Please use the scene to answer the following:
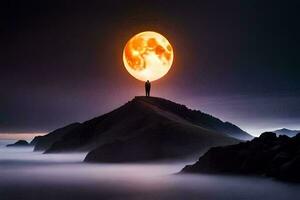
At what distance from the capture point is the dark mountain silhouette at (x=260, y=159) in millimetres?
130413

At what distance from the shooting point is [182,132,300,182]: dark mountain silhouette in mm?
130413

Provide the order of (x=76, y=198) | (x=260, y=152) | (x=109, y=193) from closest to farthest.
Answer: (x=76, y=198), (x=109, y=193), (x=260, y=152)

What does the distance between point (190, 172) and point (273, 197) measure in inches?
2554

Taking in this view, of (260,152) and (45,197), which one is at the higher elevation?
(260,152)

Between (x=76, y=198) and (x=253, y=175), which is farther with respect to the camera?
(x=253, y=175)

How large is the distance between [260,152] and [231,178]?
583 inches

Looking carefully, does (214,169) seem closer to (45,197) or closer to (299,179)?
(299,179)

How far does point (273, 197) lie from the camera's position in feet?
327

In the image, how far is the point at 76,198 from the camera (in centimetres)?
11000

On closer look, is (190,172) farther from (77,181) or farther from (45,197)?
(45,197)

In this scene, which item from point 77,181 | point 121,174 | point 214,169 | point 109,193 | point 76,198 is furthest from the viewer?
point 121,174

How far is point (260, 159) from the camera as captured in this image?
144250 mm

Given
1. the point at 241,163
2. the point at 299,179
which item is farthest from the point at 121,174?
the point at 299,179

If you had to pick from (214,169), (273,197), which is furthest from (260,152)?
(273,197)
